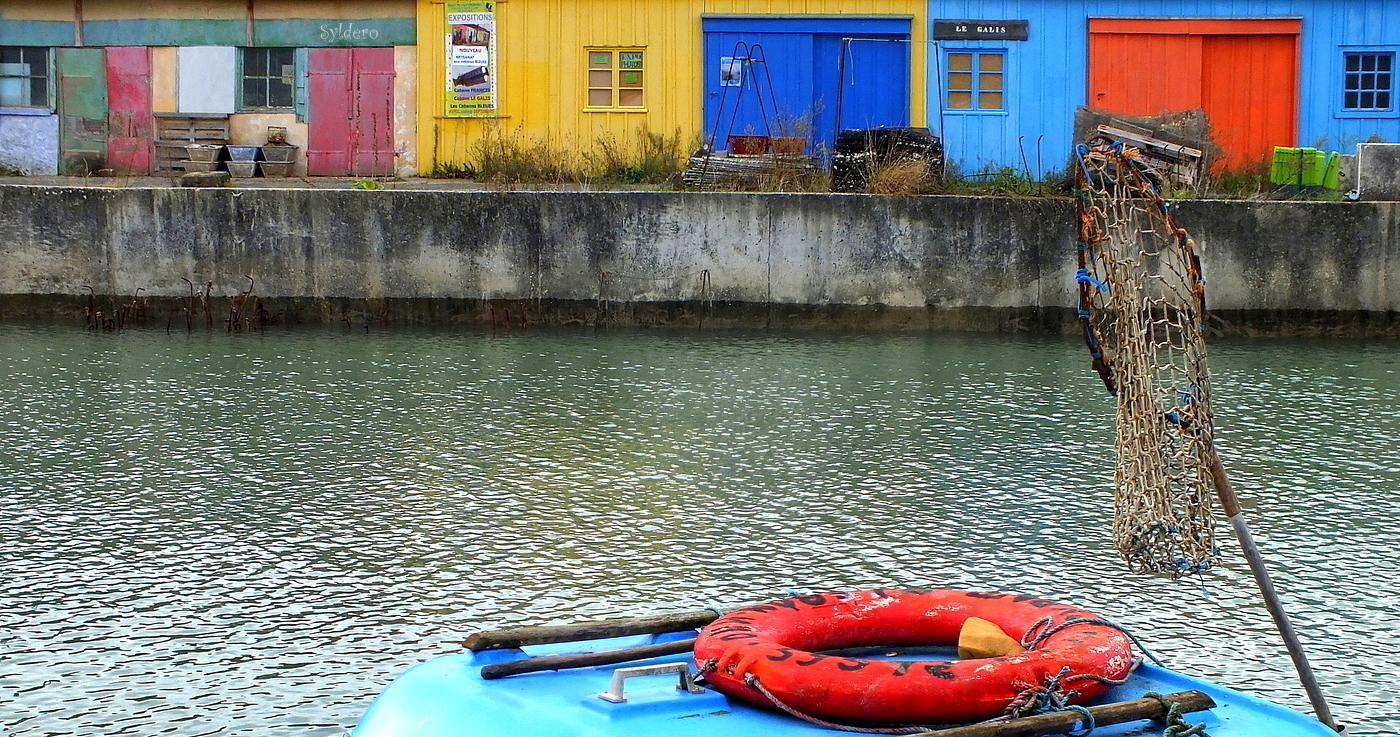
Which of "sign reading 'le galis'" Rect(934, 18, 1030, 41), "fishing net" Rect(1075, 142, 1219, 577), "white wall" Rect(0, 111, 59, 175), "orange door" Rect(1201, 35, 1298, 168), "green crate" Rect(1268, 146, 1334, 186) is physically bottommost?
"fishing net" Rect(1075, 142, 1219, 577)

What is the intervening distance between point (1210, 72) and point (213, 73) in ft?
46.5

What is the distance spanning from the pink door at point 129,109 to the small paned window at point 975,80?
1145 centimetres

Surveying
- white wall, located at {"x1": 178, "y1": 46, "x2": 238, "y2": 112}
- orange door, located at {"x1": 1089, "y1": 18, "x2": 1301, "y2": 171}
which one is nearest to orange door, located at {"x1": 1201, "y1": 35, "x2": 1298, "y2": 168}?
orange door, located at {"x1": 1089, "y1": 18, "x2": 1301, "y2": 171}

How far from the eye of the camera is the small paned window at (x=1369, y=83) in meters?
21.7

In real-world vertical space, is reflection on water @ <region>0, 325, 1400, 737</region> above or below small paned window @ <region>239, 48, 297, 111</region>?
below

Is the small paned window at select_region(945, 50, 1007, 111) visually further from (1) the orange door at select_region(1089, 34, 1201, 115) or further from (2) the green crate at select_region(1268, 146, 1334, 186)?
(2) the green crate at select_region(1268, 146, 1334, 186)

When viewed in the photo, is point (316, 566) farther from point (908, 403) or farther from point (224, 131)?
point (224, 131)

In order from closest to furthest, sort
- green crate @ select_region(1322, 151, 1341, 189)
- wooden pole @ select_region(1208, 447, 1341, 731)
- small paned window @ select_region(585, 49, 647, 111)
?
wooden pole @ select_region(1208, 447, 1341, 731), green crate @ select_region(1322, 151, 1341, 189), small paned window @ select_region(585, 49, 647, 111)

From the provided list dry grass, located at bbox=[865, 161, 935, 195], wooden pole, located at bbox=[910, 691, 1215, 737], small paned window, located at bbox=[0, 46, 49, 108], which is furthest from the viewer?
small paned window, located at bbox=[0, 46, 49, 108]

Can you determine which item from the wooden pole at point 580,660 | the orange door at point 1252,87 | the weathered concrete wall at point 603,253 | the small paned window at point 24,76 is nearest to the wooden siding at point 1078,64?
the orange door at point 1252,87

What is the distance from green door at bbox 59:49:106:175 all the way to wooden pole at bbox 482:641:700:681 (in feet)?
65.4

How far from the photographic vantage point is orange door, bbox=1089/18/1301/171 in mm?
21578

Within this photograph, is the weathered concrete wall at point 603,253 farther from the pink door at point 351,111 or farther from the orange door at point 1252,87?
the orange door at point 1252,87

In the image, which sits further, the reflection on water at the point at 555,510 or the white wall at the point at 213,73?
the white wall at the point at 213,73
